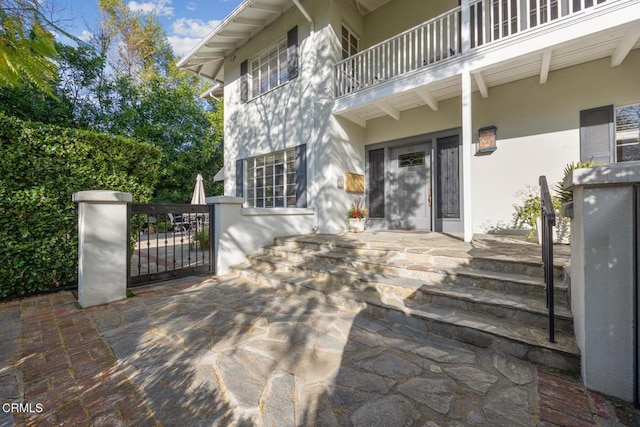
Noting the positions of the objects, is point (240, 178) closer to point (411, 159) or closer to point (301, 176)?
point (301, 176)

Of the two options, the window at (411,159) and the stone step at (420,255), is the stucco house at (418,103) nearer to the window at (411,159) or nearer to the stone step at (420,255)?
the window at (411,159)

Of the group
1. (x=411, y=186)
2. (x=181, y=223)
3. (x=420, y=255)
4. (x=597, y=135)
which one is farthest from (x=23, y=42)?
(x=597, y=135)

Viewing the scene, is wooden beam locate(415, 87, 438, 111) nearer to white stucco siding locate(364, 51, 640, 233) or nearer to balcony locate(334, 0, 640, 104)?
balcony locate(334, 0, 640, 104)

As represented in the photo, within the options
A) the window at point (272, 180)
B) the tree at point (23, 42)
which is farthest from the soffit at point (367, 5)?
the tree at point (23, 42)

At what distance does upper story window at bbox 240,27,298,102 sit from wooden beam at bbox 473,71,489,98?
4.00 meters

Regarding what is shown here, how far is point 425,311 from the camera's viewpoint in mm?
2617

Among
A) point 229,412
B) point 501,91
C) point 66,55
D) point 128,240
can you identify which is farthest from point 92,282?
point 66,55

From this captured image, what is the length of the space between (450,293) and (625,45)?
4.33m

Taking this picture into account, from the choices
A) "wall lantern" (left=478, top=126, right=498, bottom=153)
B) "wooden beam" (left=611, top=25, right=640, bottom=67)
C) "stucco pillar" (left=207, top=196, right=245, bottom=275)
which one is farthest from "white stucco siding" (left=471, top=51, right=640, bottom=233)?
"stucco pillar" (left=207, top=196, right=245, bottom=275)

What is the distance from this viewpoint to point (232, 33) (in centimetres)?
760

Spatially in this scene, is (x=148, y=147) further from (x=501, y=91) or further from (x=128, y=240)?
(x=501, y=91)

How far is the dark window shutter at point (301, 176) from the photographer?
21.1 ft

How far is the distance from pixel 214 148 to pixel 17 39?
1398 centimetres

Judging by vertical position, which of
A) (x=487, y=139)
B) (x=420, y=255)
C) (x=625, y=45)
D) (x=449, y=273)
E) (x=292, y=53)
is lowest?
(x=449, y=273)
